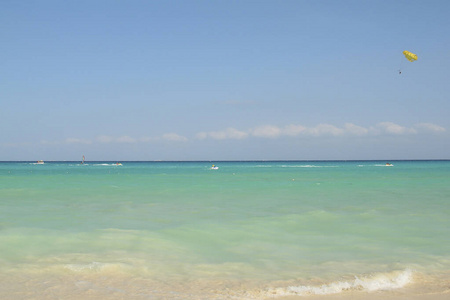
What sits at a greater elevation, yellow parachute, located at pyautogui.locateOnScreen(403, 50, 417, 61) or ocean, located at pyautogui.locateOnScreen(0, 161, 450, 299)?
yellow parachute, located at pyautogui.locateOnScreen(403, 50, 417, 61)

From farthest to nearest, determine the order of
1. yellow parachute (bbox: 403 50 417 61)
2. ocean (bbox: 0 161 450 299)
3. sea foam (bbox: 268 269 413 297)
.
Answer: yellow parachute (bbox: 403 50 417 61) < ocean (bbox: 0 161 450 299) < sea foam (bbox: 268 269 413 297)

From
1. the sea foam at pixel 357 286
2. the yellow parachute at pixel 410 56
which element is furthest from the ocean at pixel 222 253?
the yellow parachute at pixel 410 56

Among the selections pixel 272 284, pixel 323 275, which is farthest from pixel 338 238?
pixel 272 284

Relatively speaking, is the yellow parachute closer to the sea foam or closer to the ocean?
the ocean

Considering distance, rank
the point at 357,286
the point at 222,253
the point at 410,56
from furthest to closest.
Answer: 1. the point at 410,56
2. the point at 222,253
3. the point at 357,286

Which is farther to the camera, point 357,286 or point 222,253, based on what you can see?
point 222,253

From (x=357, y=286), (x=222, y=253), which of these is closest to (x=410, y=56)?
(x=222, y=253)

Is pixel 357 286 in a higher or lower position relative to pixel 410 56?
lower

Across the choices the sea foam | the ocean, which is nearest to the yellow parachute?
the ocean

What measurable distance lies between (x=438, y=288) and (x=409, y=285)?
0.38 meters

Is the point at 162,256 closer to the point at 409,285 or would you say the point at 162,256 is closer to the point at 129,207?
the point at 409,285

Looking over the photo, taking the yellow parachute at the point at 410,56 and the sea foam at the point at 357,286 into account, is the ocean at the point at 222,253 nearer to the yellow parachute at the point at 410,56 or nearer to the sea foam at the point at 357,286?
the sea foam at the point at 357,286

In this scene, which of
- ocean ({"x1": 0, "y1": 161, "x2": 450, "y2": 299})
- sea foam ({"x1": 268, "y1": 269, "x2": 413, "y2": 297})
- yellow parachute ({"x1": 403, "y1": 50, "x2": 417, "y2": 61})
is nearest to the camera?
sea foam ({"x1": 268, "y1": 269, "x2": 413, "y2": 297})

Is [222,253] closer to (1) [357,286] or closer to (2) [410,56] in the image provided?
(1) [357,286]
